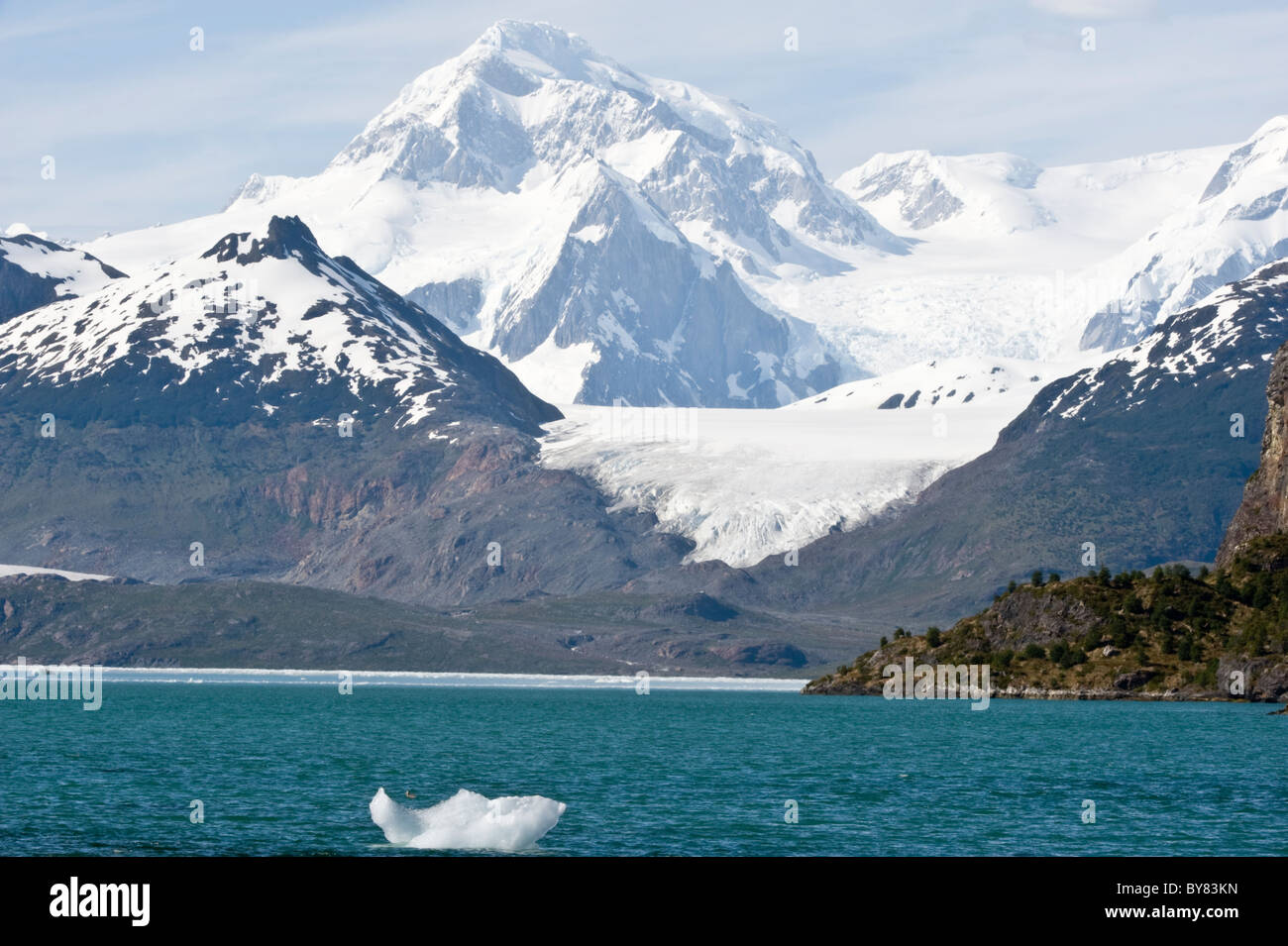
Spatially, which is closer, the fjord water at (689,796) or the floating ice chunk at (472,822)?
the floating ice chunk at (472,822)

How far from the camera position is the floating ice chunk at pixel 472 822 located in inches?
3873

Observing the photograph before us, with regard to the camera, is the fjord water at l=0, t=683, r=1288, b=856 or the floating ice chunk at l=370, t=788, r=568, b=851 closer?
the floating ice chunk at l=370, t=788, r=568, b=851

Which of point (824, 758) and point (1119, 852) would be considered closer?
point (1119, 852)

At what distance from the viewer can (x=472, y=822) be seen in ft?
325

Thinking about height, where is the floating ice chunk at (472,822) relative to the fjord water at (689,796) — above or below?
above

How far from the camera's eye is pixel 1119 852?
105 meters

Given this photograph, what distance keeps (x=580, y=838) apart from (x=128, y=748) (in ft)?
306

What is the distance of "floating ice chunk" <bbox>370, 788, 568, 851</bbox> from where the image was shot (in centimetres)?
9838

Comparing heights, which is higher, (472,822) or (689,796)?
(472,822)

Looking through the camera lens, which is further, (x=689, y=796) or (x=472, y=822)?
(x=689, y=796)

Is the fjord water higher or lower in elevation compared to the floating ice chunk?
lower
